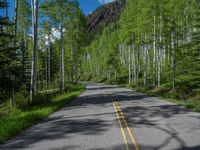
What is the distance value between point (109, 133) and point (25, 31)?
35.9 meters

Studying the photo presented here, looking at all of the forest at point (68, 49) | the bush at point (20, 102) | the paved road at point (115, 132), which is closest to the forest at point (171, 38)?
the forest at point (68, 49)

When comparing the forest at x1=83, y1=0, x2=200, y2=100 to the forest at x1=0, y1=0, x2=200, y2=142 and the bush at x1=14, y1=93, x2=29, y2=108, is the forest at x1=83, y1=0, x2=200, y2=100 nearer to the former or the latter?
the forest at x1=0, y1=0, x2=200, y2=142

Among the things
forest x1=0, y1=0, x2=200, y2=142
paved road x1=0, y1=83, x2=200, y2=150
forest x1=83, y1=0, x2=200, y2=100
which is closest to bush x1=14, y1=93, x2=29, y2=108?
forest x1=0, y1=0, x2=200, y2=142

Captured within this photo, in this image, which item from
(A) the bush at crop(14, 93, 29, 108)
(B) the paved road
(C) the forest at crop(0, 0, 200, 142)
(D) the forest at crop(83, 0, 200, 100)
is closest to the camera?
(B) the paved road

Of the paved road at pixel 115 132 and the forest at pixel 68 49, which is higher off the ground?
the forest at pixel 68 49

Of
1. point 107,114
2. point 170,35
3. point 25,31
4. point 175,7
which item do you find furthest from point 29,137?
point 25,31

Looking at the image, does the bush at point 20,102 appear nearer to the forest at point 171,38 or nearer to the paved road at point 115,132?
the paved road at point 115,132

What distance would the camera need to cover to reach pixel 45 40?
54062mm

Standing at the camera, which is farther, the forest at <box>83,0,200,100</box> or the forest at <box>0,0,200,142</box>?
the forest at <box>83,0,200,100</box>

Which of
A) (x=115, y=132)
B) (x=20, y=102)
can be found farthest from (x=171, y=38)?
(x=115, y=132)

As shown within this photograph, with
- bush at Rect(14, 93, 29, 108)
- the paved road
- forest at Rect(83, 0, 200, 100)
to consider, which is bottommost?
the paved road

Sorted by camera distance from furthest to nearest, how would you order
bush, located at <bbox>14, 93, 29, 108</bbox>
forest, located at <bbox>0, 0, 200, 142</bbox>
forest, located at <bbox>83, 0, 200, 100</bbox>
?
forest, located at <bbox>83, 0, 200, 100</bbox>, bush, located at <bbox>14, 93, 29, 108</bbox>, forest, located at <bbox>0, 0, 200, 142</bbox>

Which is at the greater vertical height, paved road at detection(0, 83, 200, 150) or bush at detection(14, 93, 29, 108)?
bush at detection(14, 93, 29, 108)

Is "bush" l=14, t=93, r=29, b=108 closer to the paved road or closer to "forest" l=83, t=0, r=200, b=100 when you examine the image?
the paved road
